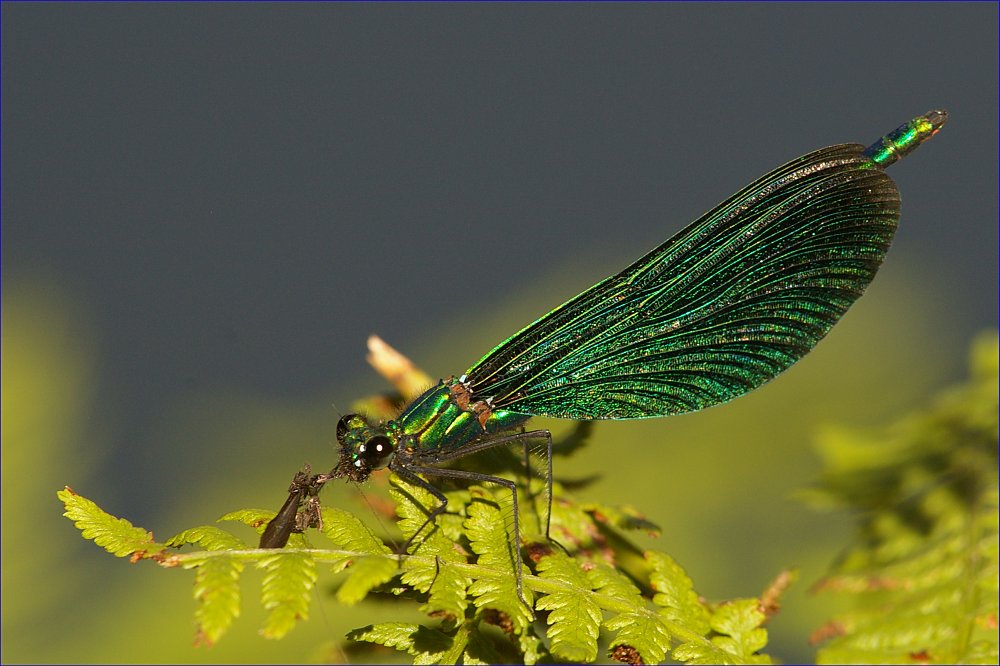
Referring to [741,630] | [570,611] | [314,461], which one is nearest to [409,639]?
[570,611]

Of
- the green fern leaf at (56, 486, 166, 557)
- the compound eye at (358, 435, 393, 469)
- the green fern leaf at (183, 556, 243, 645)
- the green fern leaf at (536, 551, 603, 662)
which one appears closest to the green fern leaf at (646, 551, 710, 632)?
the green fern leaf at (536, 551, 603, 662)

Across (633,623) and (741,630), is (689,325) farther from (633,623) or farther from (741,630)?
(633,623)

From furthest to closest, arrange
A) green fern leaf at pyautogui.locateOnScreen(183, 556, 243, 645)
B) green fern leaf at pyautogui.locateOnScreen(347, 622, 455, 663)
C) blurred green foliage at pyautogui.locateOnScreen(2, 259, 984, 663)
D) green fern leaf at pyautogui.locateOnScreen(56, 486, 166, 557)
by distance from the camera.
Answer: blurred green foliage at pyautogui.locateOnScreen(2, 259, 984, 663)
green fern leaf at pyautogui.locateOnScreen(347, 622, 455, 663)
green fern leaf at pyautogui.locateOnScreen(56, 486, 166, 557)
green fern leaf at pyautogui.locateOnScreen(183, 556, 243, 645)

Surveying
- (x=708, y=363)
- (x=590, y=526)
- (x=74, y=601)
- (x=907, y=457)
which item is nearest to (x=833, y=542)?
(x=907, y=457)

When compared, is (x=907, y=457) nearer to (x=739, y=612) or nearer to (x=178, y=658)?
(x=739, y=612)

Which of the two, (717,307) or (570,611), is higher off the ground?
(717,307)

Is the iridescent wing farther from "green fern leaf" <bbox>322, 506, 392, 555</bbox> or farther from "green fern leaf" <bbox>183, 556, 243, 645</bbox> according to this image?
"green fern leaf" <bbox>183, 556, 243, 645</bbox>
